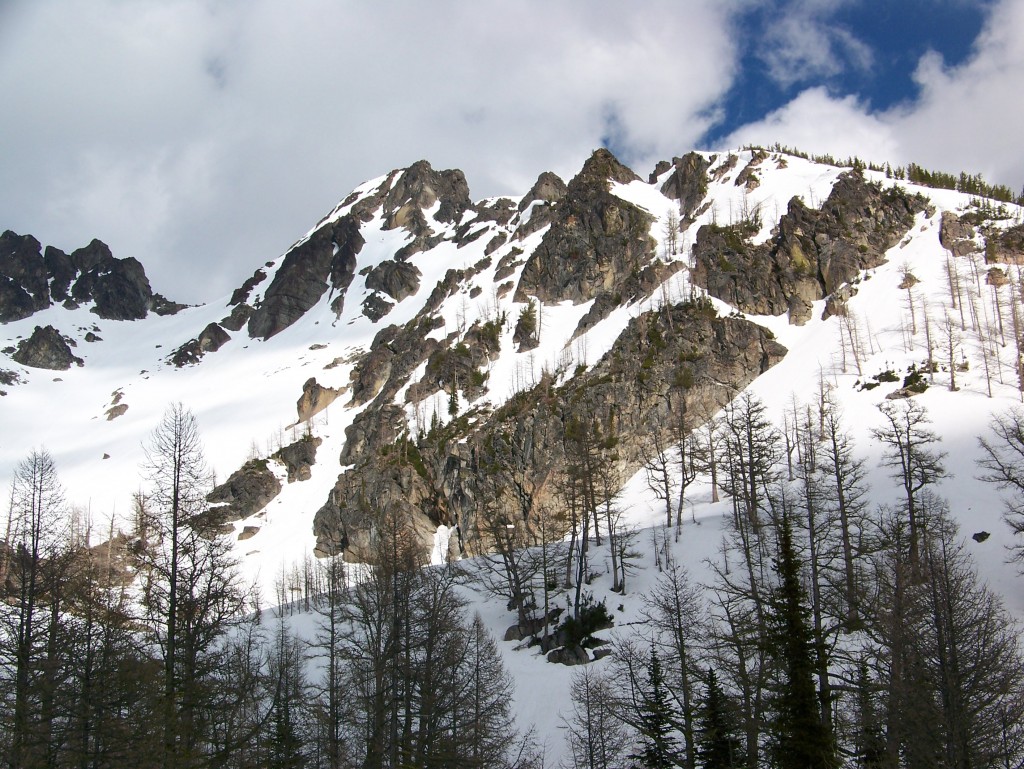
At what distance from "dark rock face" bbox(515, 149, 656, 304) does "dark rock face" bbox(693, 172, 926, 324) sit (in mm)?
19282

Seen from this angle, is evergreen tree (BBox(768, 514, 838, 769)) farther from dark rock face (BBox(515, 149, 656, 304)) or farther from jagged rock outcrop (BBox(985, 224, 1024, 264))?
dark rock face (BBox(515, 149, 656, 304))

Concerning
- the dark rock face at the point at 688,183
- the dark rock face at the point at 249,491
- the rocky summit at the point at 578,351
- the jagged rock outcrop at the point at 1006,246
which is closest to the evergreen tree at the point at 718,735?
the rocky summit at the point at 578,351

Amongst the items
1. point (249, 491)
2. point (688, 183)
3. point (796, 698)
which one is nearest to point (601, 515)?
point (796, 698)

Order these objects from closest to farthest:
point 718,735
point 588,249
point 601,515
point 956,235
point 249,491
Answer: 1. point 718,735
2. point 601,515
3. point 956,235
4. point 249,491
5. point 588,249

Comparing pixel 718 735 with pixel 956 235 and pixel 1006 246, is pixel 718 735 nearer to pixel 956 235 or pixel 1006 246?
pixel 1006 246

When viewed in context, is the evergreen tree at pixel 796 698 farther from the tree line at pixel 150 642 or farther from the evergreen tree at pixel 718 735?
the tree line at pixel 150 642

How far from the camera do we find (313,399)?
160 metres

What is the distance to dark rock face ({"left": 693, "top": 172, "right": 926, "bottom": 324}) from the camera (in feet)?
356

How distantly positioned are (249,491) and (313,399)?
3665cm

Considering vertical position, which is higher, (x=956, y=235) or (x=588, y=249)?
(x=588, y=249)

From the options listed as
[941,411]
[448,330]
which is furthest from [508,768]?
[448,330]

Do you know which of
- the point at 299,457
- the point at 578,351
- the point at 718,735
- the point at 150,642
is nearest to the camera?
the point at 150,642

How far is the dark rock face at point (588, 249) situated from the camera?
138125 mm

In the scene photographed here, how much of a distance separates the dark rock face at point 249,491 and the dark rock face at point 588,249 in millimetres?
67805
